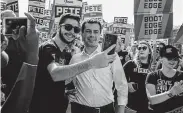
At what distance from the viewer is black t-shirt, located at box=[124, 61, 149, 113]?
19.6 ft

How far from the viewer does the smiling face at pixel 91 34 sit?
13.5 ft

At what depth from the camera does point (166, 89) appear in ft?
16.5

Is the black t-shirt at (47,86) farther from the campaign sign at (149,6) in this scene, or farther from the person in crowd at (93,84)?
the campaign sign at (149,6)

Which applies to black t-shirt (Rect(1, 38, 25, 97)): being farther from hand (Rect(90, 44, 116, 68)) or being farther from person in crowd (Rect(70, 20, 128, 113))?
person in crowd (Rect(70, 20, 128, 113))

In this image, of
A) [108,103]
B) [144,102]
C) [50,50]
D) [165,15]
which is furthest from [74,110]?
[165,15]

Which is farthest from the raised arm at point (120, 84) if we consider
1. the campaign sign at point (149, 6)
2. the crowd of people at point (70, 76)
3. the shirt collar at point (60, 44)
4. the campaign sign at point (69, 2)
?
the campaign sign at point (69, 2)

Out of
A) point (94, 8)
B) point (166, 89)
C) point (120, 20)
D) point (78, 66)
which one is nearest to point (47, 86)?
point (78, 66)

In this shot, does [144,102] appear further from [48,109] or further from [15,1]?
[15,1]

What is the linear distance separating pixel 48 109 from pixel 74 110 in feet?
1.68

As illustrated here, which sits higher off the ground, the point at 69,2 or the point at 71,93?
the point at 69,2

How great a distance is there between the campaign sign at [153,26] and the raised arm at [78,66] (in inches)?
149

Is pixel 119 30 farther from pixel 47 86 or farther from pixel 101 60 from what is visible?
pixel 101 60

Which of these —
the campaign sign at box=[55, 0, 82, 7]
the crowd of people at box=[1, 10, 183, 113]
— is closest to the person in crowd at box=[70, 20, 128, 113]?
the crowd of people at box=[1, 10, 183, 113]

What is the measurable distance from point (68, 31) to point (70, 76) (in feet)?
2.36
